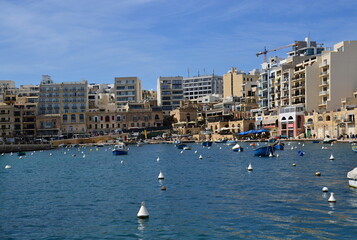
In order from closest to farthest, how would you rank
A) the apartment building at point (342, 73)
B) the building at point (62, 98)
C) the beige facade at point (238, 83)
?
the apartment building at point (342, 73)
the building at point (62, 98)
the beige facade at point (238, 83)

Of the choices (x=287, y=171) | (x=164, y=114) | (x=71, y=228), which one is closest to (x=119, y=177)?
(x=287, y=171)

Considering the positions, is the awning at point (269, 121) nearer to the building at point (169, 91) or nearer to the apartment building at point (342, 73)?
the apartment building at point (342, 73)

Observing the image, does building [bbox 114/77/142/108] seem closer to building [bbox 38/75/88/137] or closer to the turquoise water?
building [bbox 38/75/88/137]

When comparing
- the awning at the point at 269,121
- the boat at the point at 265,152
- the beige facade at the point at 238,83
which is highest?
the beige facade at the point at 238,83

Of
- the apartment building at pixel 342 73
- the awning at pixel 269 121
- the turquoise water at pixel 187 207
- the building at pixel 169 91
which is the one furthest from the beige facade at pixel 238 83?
the turquoise water at pixel 187 207

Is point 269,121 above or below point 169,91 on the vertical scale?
below

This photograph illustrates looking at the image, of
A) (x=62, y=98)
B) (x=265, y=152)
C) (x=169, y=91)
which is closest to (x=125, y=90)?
(x=169, y=91)

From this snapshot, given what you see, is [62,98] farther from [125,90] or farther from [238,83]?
[238,83]

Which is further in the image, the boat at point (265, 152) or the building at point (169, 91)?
the building at point (169, 91)

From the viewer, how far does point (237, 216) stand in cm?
2564

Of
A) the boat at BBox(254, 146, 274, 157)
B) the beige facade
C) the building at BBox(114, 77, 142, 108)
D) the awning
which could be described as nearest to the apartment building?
the awning

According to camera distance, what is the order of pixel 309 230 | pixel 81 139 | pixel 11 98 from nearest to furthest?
pixel 309 230, pixel 81 139, pixel 11 98

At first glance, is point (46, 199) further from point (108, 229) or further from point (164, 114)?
point (164, 114)

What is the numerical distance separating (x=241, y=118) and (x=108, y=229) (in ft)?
415
